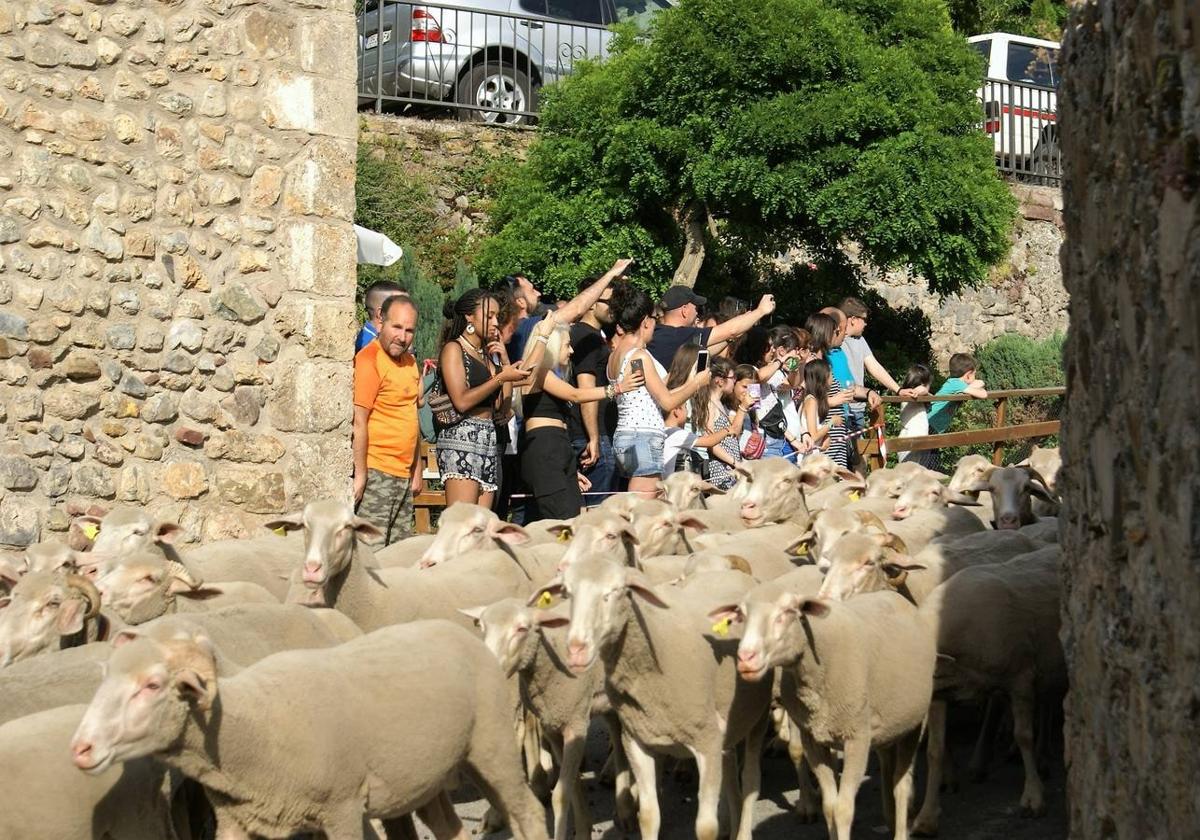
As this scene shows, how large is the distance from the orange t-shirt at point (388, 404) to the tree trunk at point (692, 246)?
28.6 feet

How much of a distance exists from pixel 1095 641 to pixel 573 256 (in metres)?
12.8

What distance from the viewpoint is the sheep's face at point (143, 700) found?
413cm

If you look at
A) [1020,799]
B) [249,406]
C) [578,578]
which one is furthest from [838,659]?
[249,406]

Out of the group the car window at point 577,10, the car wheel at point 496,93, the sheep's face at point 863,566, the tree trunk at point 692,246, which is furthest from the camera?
the car window at point 577,10

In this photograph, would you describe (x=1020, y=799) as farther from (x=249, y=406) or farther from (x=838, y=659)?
(x=249, y=406)

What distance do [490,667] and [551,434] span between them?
3.53m

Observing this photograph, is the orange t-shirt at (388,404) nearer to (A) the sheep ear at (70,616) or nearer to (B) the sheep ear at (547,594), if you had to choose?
(B) the sheep ear at (547,594)

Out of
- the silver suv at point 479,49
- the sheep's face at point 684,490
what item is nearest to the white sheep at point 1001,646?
the sheep's face at point 684,490

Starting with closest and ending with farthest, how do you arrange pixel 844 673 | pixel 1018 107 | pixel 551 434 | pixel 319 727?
pixel 319 727 < pixel 844 673 < pixel 551 434 < pixel 1018 107

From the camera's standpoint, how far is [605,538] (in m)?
6.79

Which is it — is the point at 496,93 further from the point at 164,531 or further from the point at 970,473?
the point at 164,531

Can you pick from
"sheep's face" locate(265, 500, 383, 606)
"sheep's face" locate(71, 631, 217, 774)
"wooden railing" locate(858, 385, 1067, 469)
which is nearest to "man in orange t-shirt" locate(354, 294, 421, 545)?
"sheep's face" locate(265, 500, 383, 606)

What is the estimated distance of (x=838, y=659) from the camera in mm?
5895

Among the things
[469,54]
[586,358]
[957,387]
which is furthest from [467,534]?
[469,54]
